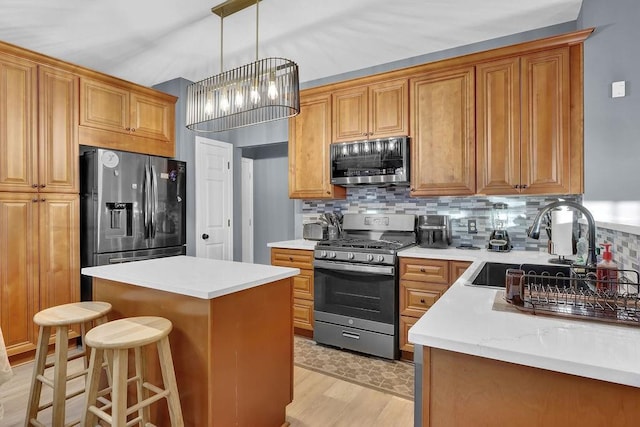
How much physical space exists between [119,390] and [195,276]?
574 millimetres

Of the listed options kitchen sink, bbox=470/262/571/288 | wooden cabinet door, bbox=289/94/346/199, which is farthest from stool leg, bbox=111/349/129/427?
wooden cabinet door, bbox=289/94/346/199

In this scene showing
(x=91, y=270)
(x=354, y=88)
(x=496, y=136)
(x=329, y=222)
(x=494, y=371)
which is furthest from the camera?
(x=329, y=222)

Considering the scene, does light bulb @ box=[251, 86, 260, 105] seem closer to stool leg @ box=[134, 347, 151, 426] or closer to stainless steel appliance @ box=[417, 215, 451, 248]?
stool leg @ box=[134, 347, 151, 426]

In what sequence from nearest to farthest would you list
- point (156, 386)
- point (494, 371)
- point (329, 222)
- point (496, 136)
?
point (494, 371) → point (156, 386) → point (496, 136) → point (329, 222)

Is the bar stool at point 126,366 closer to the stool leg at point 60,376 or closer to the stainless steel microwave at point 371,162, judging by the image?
the stool leg at point 60,376

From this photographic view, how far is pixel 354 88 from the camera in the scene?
11.0 ft

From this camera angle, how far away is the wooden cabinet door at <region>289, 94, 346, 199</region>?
3521mm

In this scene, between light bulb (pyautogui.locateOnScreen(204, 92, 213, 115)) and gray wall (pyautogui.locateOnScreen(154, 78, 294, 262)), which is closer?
light bulb (pyautogui.locateOnScreen(204, 92, 213, 115))

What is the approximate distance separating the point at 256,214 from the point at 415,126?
2.93 meters

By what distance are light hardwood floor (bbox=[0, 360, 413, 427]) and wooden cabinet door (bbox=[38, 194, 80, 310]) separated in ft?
2.14

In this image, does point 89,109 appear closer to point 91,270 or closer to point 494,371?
point 91,270

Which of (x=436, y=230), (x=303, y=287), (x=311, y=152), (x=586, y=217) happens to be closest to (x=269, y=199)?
(x=311, y=152)

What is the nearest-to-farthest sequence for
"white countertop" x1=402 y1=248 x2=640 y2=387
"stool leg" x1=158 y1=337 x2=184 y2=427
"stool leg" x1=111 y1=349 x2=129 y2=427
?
"white countertop" x1=402 y1=248 x2=640 y2=387
"stool leg" x1=111 y1=349 x2=129 y2=427
"stool leg" x1=158 y1=337 x2=184 y2=427

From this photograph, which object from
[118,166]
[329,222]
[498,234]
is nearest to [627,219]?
[498,234]
